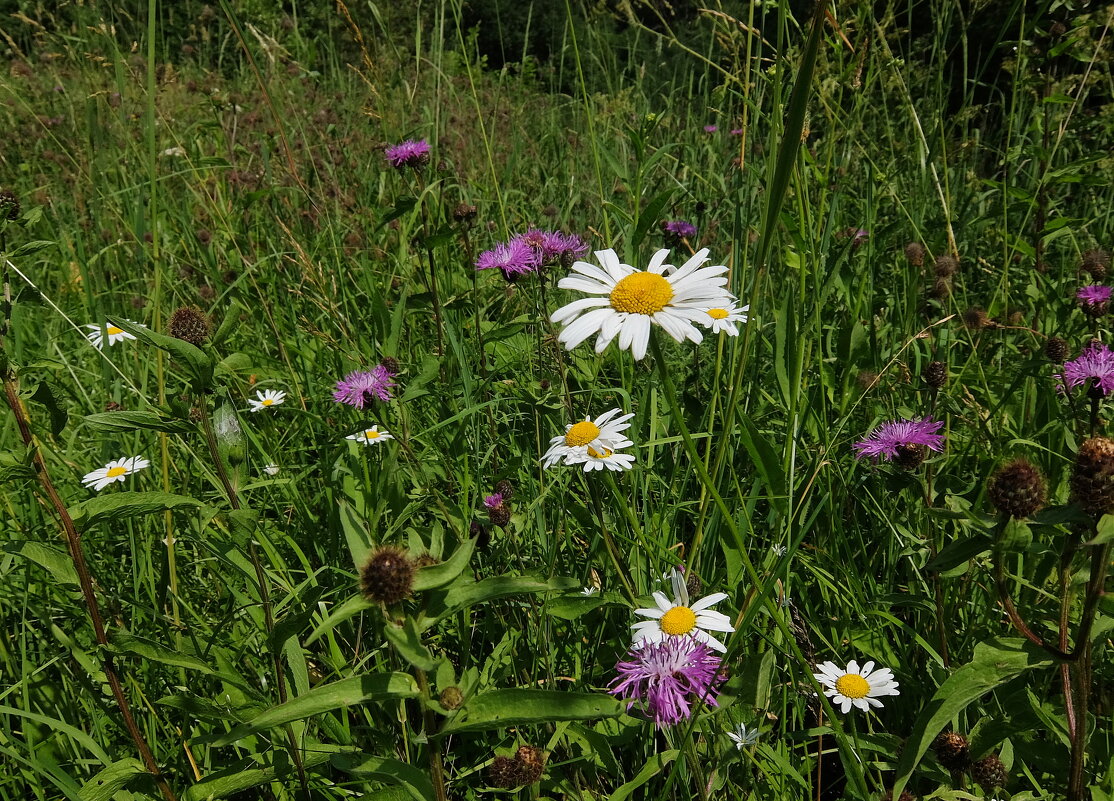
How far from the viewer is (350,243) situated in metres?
2.85

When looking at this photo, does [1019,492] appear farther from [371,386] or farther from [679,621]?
[371,386]

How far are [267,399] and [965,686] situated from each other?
169 cm

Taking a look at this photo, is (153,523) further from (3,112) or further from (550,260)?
(3,112)

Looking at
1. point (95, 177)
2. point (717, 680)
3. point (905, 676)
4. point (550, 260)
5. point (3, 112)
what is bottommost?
point (3, 112)

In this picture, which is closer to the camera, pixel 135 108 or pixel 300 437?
pixel 300 437

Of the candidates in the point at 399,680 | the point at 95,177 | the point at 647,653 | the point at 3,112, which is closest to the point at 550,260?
the point at 647,653

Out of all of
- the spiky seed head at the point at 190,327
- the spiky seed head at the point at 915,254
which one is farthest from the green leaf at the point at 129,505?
the spiky seed head at the point at 915,254

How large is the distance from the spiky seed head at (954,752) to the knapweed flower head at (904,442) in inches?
14.8

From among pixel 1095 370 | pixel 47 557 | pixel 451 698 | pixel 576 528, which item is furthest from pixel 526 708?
pixel 1095 370

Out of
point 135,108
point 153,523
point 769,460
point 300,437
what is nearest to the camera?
point 769,460

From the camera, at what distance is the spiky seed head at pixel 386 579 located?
0.69m

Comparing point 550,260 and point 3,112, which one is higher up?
point 550,260

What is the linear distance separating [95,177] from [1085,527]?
10.9 feet

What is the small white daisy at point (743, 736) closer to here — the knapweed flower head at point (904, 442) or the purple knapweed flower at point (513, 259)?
the knapweed flower head at point (904, 442)
